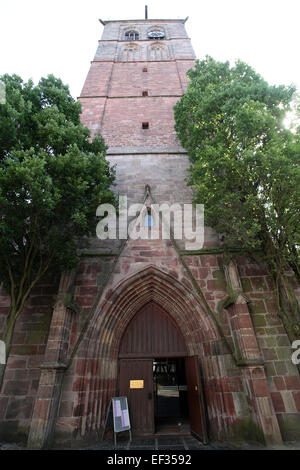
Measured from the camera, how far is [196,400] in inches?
252

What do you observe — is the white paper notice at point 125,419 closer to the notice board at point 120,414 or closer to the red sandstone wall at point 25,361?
the notice board at point 120,414

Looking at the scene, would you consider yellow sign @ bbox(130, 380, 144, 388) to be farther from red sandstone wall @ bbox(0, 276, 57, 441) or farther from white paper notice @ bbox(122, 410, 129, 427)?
red sandstone wall @ bbox(0, 276, 57, 441)

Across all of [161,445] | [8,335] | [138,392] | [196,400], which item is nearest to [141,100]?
[8,335]

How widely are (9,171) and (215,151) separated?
523 cm

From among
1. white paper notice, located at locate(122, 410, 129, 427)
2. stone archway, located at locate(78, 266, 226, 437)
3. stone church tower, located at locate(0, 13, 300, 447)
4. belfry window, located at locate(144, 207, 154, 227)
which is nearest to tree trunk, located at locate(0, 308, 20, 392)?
stone church tower, located at locate(0, 13, 300, 447)

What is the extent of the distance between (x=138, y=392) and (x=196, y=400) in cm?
171

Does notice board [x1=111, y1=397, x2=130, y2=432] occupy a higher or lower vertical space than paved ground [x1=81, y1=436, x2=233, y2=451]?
higher

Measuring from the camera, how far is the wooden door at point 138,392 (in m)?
6.66

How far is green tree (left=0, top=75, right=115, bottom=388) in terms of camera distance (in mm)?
5258

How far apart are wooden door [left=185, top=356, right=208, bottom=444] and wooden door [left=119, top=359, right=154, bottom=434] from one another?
1.15m

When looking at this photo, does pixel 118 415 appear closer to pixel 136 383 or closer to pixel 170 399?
pixel 136 383

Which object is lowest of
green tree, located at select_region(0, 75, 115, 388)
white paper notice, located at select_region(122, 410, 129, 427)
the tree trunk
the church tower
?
white paper notice, located at select_region(122, 410, 129, 427)

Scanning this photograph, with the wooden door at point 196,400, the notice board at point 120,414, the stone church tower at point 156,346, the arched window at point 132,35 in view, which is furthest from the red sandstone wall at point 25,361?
the arched window at point 132,35

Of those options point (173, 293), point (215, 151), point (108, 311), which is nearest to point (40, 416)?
point (108, 311)
